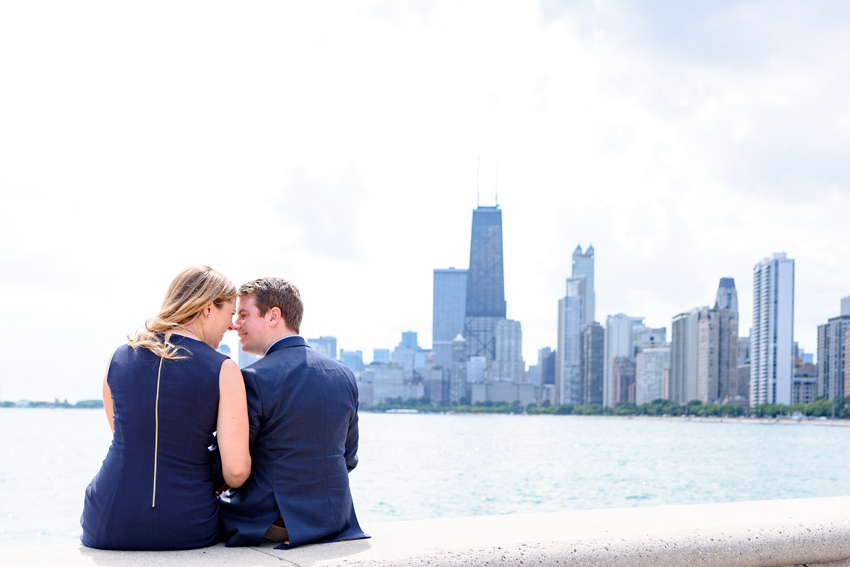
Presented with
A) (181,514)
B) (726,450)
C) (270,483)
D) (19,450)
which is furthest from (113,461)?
(726,450)

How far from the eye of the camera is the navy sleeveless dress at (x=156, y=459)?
336 centimetres

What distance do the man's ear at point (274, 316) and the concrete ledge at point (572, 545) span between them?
1.07 m

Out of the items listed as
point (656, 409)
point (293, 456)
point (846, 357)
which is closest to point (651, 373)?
point (656, 409)

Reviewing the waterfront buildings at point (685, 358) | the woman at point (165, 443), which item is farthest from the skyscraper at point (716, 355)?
the woman at point (165, 443)

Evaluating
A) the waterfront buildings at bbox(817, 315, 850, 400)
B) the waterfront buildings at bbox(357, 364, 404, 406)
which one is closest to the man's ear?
the waterfront buildings at bbox(817, 315, 850, 400)

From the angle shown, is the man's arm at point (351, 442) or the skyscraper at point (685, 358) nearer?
the man's arm at point (351, 442)

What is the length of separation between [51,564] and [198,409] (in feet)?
2.79

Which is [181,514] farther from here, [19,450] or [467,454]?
[19,450]

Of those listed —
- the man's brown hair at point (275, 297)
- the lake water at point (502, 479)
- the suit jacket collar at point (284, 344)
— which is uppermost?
the man's brown hair at point (275, 297)

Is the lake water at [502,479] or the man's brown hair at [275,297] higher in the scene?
the man's brown hair at [275,297]

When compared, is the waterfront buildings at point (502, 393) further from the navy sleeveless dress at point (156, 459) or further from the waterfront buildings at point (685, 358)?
the navy sleeveless dress at point (156, 459)

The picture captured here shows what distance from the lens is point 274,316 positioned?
384cm

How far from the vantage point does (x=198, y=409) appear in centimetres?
348

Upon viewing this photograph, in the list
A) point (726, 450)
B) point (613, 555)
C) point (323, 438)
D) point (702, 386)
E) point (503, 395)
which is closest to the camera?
point (613, 555)
